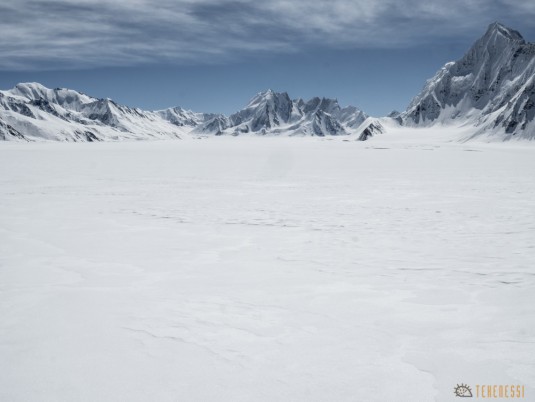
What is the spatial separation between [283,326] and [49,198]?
1630cm

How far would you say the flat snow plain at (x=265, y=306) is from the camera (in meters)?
4.64

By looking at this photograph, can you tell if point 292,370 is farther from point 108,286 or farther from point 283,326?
point 108,286

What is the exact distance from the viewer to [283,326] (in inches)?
236

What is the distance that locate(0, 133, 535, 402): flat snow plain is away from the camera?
4637 mm

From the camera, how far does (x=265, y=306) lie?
673 cm

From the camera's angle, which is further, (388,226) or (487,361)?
(388,226)

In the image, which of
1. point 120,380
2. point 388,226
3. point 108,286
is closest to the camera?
point 120,380

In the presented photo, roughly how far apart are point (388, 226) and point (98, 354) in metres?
9.62

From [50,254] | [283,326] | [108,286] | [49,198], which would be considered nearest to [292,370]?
[283,326]

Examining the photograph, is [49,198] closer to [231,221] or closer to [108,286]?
[231,221]

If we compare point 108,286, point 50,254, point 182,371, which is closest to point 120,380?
point 182,371

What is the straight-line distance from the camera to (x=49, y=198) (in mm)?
19016

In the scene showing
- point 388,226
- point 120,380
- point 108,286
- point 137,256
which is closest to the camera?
point 120,380

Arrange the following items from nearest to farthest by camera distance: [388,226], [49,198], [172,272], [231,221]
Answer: [172,272] < [388,226] < [231,221] < [49,198]
